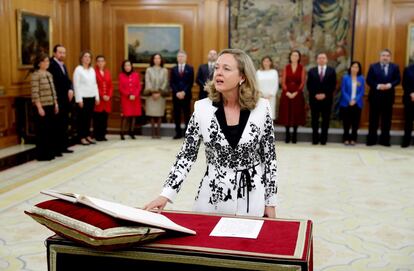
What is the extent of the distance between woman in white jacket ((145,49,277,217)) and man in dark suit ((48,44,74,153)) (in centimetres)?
625

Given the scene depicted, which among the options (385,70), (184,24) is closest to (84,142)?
(184,24)

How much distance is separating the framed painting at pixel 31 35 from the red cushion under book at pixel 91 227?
8.14 meters

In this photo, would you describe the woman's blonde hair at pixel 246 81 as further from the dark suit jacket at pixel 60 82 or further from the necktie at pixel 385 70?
the necktie at pixel 385 70

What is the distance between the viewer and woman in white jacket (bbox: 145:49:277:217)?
2596 mm

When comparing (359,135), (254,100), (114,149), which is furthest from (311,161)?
(254,100)

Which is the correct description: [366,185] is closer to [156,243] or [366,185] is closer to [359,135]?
[359,135]

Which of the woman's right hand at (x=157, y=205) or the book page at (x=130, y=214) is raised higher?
the book page at (x=130, y=214)

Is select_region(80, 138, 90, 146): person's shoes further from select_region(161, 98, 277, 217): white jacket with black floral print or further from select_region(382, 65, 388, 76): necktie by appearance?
select_region(161, 98, 277, 217): white jacket with black floral print

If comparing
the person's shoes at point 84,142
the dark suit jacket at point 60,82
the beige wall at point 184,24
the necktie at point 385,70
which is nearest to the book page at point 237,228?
the dark suit jacket at point 60,82

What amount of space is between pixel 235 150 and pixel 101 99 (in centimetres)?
789

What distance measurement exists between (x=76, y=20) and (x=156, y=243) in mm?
10277

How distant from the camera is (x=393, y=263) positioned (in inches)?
156

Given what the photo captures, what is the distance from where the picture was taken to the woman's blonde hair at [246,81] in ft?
8.32

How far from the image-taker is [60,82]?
866 cm
